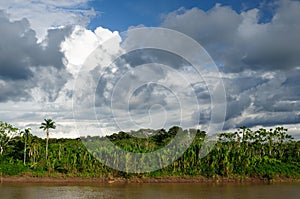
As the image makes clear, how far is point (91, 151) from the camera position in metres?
49.4

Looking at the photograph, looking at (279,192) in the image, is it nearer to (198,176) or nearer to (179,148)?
(198,176)

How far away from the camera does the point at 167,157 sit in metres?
47.1

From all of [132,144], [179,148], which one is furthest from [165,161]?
[132,144]

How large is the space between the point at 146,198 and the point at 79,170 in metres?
18.8

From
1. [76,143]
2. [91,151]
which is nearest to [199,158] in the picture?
[91,151]

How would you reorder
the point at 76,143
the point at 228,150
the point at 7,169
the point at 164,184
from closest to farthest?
1. the point at 164,184
2. the point at 7,169
3. the point at 228,150
4. the point at 76,143

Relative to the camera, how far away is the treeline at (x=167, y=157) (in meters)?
44.9

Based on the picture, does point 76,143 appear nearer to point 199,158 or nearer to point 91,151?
point 91,151

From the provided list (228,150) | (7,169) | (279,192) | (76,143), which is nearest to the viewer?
(279,192)

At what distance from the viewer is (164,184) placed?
41438 millimetres

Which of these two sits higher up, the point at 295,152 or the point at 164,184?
the point at 295,152

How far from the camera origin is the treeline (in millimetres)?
44875

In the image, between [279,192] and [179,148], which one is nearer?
[279,192]

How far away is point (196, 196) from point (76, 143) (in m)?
28.3
